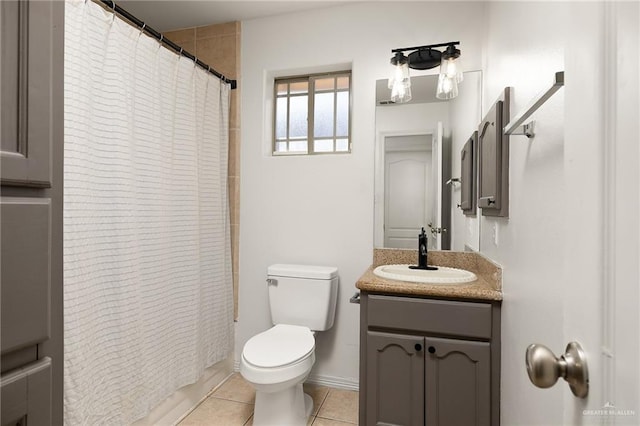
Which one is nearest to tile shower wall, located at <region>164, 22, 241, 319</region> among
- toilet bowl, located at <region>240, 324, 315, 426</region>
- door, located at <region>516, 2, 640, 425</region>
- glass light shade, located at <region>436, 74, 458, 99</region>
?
toilet bowl, located at <region>240, 324, 315, 426</region>

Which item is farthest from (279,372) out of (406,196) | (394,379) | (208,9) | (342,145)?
(208,9)

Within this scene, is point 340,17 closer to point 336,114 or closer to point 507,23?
point 336,114

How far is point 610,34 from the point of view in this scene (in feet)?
1.30

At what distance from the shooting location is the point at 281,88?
2516 millimetres

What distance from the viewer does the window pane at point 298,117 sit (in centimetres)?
247

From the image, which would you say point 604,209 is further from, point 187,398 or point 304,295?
point 187,398

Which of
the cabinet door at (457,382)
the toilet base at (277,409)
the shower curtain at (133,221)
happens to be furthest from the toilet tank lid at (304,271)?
the cabinet door at (457,382)

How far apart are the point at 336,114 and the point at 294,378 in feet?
5.53

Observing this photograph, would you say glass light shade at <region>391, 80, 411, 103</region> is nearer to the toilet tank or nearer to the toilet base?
the toilet tank

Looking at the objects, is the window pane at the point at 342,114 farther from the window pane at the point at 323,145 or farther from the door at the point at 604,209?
the door at the point at 604,209

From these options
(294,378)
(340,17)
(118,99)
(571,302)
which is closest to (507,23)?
(340,17)

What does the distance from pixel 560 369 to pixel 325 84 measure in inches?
89.7

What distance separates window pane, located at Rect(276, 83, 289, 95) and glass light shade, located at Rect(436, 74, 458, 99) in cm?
108

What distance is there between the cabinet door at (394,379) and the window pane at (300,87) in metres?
1.72
